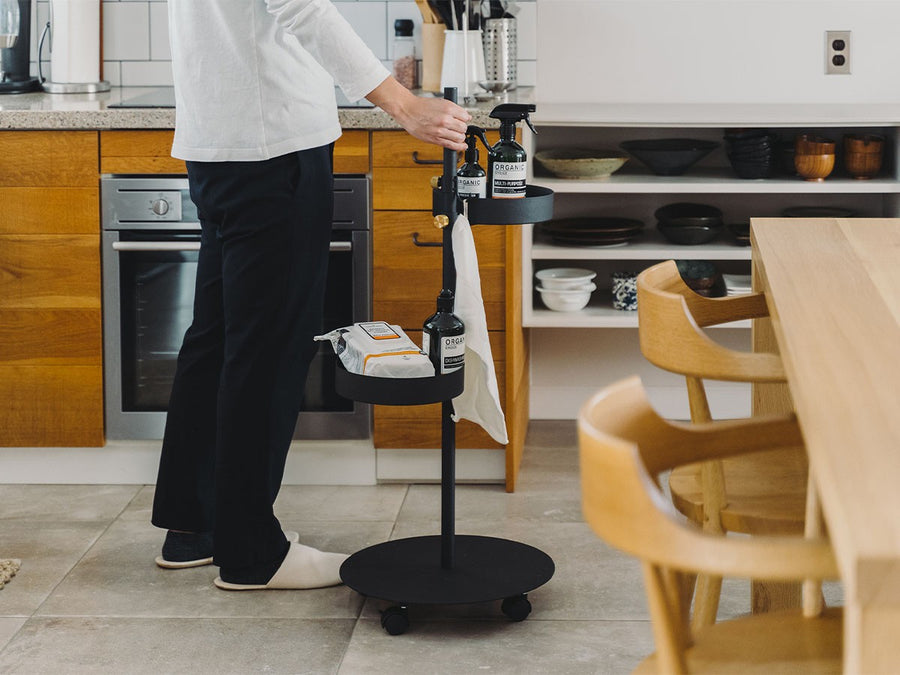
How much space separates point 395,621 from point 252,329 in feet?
2.17

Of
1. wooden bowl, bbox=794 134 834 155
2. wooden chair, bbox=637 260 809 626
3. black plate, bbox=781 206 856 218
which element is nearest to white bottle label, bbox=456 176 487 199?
wooden chair, bbox=637 260 809 626

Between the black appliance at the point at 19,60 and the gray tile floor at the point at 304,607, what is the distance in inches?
49.0

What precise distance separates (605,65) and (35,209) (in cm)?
177

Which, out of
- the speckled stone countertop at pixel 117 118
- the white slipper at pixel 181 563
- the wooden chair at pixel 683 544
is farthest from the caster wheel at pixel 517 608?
the speckled stone countertop at pixel 117 118

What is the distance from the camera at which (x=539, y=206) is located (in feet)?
→ 8.08

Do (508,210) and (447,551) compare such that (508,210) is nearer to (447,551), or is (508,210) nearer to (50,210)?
(447,551)

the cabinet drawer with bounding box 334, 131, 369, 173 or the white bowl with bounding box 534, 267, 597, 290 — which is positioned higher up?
the cabinet drawer with bounding box 334, 131, 369, 173

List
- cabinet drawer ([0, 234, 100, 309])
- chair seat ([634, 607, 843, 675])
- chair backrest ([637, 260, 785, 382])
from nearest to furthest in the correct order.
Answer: chair seat ([634, 607, 843, 675]) < chair backrest ([637, 260, 785, 382]) < cabinet drawer ([0, 234, 100, 309])

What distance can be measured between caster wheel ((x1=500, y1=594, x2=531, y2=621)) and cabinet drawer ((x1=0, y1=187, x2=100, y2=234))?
1522 mm

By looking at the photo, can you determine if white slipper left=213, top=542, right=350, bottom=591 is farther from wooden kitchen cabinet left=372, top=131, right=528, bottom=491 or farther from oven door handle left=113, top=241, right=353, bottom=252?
oven door handle left=113, top=241, right=353, bottom=252

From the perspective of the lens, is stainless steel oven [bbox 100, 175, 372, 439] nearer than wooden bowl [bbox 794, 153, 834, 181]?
Yes

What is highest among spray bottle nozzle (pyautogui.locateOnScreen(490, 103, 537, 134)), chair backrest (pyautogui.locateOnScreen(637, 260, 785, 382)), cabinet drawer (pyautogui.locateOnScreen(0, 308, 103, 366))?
spray bottle nozzle (pyautogui.locateOnScreen(490, 103, 537, 134))

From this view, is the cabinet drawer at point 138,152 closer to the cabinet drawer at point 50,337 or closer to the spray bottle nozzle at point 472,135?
the cabinet drawer at point 50,337

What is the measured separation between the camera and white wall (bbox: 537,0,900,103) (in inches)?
152
